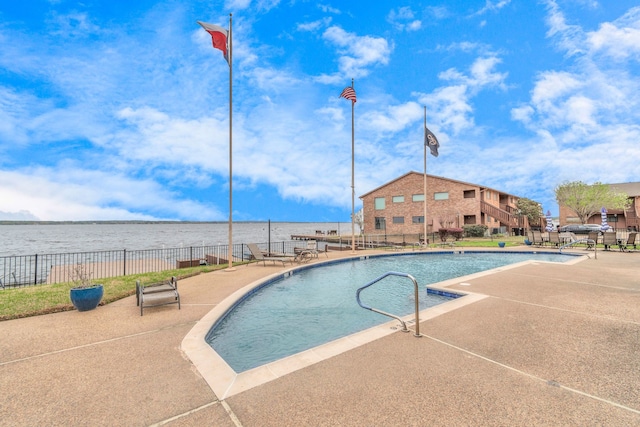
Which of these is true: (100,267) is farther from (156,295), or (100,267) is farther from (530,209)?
(530,209)

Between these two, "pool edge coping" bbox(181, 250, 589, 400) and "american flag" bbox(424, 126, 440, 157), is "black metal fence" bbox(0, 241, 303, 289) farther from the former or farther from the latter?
"american flag" bbox(424, 126, 440, 157)

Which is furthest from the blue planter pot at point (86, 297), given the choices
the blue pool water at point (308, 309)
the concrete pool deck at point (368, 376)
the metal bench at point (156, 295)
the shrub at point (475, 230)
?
the shrub at point (475, 230)

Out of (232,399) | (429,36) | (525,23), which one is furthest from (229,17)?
(429,36)

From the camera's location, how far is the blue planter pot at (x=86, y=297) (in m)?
6.50

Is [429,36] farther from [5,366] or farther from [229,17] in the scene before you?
[5,366]

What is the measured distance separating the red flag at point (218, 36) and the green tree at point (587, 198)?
191 feet

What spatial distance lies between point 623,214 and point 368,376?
212ft

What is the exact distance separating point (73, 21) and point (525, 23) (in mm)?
35817

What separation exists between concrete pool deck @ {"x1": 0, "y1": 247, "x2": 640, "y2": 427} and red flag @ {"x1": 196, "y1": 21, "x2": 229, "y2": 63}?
10184 millimetres

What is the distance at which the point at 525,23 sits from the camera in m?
25.3

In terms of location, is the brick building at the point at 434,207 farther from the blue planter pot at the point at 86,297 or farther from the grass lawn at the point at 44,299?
the blue planter pot at the point at 86,297

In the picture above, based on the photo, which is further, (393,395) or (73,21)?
(73,21)

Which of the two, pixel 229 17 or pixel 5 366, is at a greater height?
pixel 229 17

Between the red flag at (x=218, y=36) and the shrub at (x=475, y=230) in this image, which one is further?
the shrub at (x=475, y=230)
